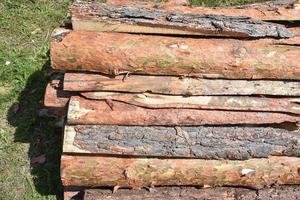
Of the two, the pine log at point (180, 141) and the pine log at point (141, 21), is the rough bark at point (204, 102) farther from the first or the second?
the pine log at point (141, 21)

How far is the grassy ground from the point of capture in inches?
187

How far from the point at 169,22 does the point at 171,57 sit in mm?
274

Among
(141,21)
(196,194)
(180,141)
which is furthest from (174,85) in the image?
(196,194)

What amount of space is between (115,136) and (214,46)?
0.96 meters

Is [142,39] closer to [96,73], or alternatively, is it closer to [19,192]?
[96,73]

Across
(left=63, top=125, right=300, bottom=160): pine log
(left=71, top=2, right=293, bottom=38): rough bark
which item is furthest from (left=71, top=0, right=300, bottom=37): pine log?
(left=63, top=125, right=300, bottom=160): pine log

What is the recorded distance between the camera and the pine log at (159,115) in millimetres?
3945

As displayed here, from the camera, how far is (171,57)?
3.87m

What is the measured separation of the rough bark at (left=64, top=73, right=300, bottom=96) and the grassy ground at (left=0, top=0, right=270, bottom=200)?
1199mm

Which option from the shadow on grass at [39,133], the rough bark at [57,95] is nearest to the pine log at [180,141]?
the rough bark at [57,95]

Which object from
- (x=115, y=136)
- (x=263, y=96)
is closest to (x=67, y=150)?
(x=115, y=136)

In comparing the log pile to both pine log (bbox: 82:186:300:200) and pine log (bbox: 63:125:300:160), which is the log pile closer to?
pine log (bbox: 63:125:300:160)

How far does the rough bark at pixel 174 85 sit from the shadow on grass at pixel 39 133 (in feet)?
3.80

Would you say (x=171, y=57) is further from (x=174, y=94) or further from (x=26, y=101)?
(x=26, y=101)
